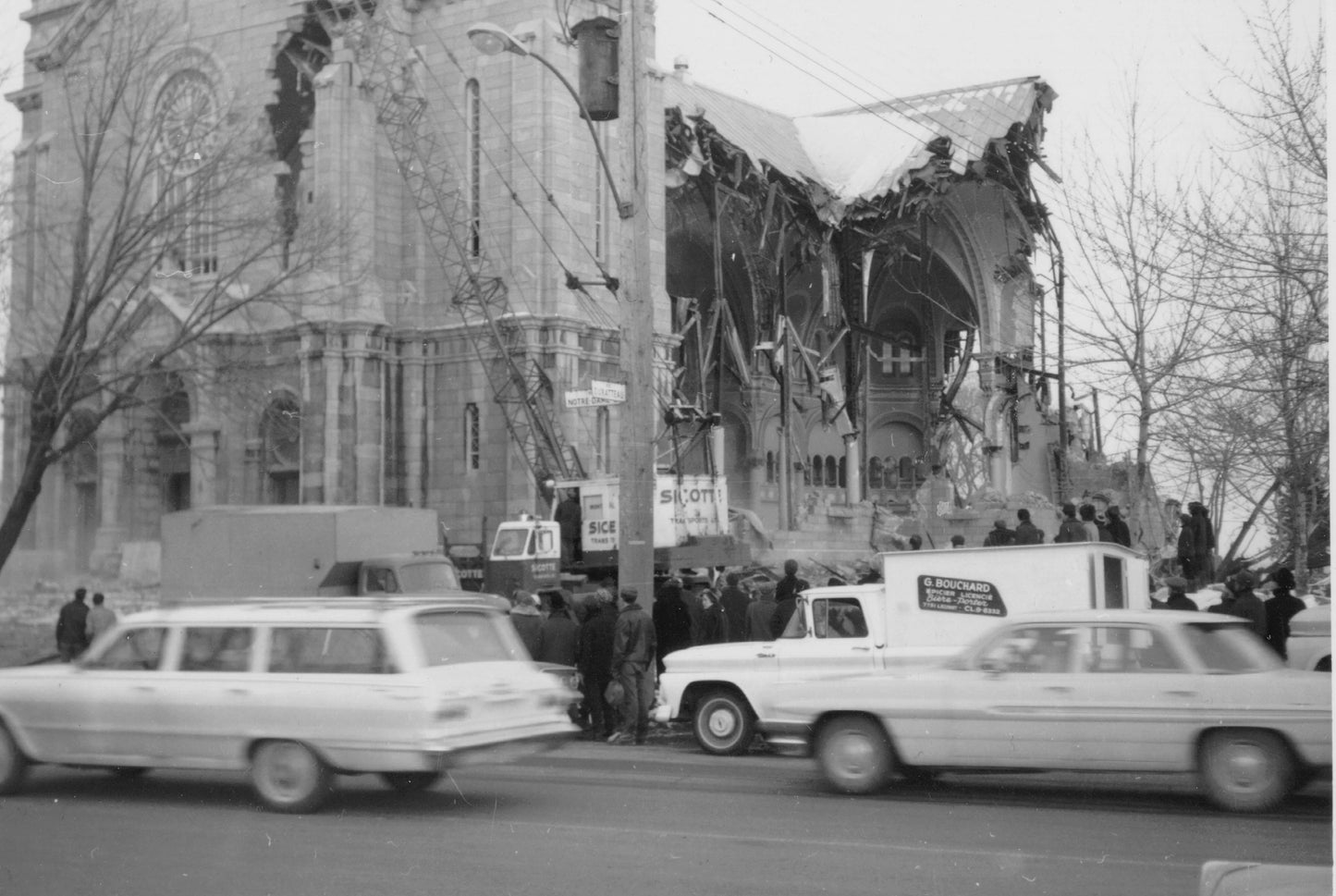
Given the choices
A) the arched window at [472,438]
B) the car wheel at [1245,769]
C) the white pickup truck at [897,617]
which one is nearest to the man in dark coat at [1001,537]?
the white pickup truck at [897,617]

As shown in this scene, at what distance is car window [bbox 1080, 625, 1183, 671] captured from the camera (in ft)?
29.5

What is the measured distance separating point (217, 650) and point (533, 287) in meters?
22.2

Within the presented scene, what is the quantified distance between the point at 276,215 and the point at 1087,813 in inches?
357

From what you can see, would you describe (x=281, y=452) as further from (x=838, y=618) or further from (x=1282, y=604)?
(x=1282, y=604)

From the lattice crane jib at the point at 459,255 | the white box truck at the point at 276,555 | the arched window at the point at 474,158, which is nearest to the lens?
the white box truck at the point at 276,555

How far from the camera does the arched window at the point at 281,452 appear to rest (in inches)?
506

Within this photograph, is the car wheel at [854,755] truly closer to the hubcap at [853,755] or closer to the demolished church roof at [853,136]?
the hubcap at [853,755]

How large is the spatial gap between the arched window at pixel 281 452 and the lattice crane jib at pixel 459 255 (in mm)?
10003

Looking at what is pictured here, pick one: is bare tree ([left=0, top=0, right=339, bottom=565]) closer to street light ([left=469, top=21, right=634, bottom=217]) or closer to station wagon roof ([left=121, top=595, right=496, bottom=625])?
station wagon roof ([left=121, top=595, right=496, bottom=625])

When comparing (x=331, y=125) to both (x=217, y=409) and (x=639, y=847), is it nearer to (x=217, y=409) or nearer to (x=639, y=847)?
(x=217, y=409)

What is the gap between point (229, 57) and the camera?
12.9m

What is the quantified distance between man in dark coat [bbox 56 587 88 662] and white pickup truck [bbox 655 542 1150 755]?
497cm

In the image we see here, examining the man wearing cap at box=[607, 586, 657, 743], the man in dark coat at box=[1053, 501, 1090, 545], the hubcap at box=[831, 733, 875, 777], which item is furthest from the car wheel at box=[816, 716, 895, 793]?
the man in dark coat at box=[1053, 501, 1090, 545]

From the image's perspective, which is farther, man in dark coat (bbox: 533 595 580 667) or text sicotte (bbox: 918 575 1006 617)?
man in dark coat (bbox: 533 595 580 667)
